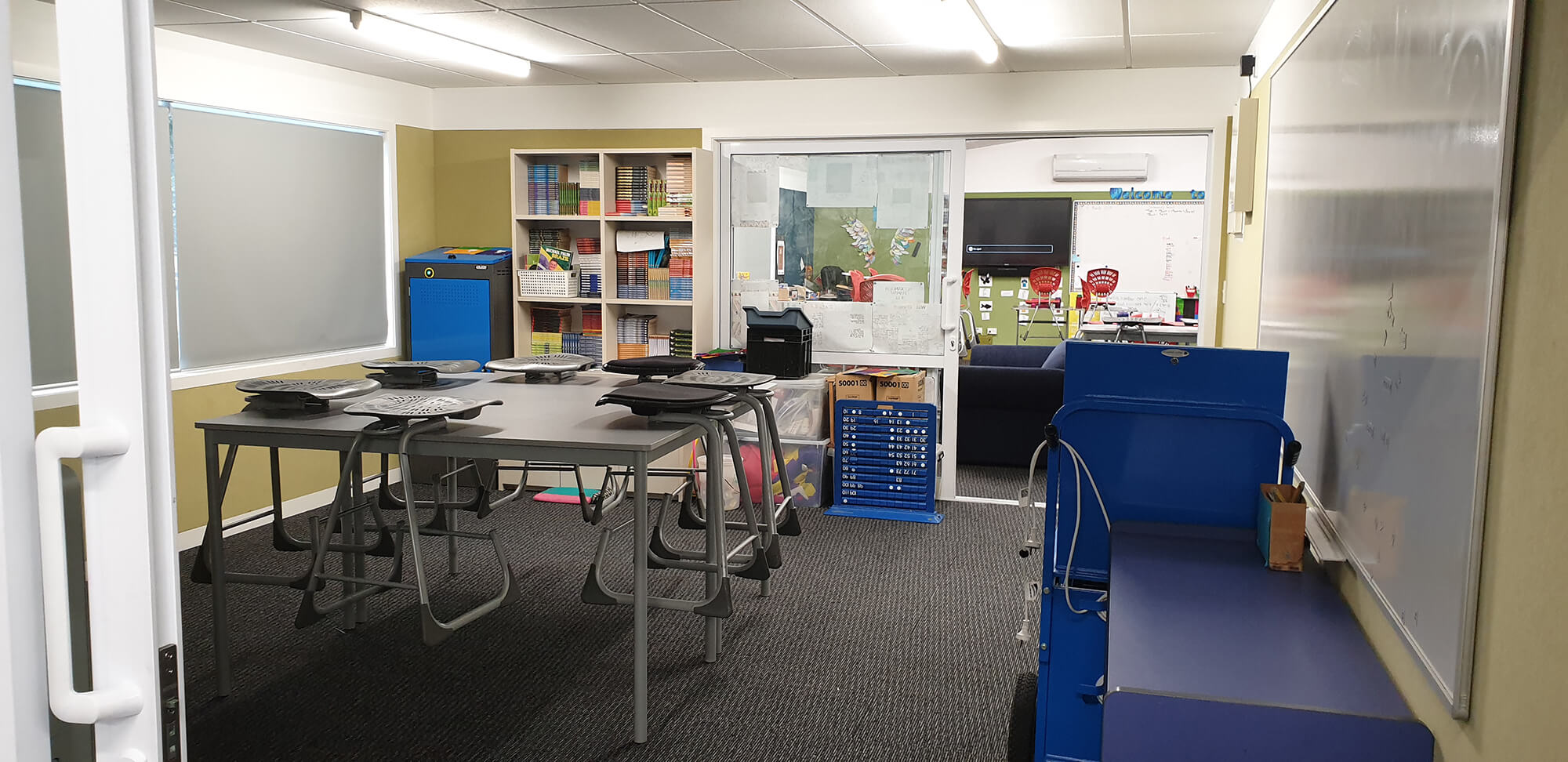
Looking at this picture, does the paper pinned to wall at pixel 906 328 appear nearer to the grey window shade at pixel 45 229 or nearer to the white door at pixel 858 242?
the white door at pixel 858 242

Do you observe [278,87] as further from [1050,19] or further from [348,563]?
[1050,19]

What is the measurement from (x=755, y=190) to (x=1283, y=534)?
4.46 m

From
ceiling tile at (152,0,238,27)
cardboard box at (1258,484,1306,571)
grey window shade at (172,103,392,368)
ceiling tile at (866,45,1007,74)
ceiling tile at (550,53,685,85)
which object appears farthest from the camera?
ceiling tile at (550,53,685,85)

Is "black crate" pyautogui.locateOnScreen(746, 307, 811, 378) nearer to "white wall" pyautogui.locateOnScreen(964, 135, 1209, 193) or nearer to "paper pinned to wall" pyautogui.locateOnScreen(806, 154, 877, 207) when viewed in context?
"paper pinned to wall" pyautogui.locateOnScreen(806, 154, 877, 207)

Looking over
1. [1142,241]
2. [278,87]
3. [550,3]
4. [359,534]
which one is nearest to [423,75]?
[278,87]

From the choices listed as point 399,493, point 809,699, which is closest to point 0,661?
point 809,699

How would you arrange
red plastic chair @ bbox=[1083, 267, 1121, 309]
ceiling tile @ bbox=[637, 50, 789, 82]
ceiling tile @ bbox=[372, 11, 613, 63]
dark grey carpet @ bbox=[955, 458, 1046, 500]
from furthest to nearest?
red plastic chair @ bbox=[1083, 267, 1121, 309] < dark grey carpet @ bbox=[955, 458, 1046, 500] < ceiling tile @ bbox=[637, 50, 789, 82] < ceiling tile @ bbox=[372, 11, 613, 63]

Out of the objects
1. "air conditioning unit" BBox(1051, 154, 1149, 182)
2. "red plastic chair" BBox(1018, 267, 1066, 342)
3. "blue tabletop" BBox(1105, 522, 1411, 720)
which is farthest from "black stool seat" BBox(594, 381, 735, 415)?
"air conditioning unit" BBox(1051, 154, 1149, 182)

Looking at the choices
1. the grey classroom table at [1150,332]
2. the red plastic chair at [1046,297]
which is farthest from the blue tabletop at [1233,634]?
the red plastic chair at [1046,297]

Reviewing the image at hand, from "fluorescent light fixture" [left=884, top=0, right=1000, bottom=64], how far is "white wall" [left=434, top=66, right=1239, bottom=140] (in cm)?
55

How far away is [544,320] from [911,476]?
2455mm

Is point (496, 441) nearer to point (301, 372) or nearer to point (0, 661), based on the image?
point (0, 661)

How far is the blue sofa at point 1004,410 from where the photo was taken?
6516 millimetres

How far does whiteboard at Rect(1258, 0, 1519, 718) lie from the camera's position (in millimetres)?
1304
